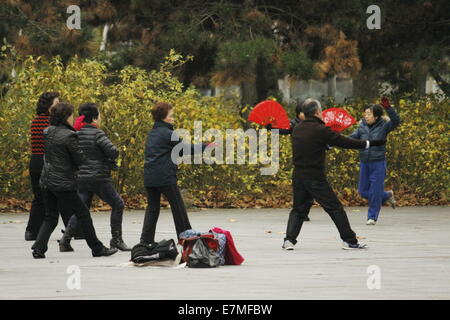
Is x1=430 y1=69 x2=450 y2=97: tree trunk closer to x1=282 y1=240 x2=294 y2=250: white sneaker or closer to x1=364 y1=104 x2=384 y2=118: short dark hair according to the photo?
x1=364 y1=104 x2=384 y2=118: short dark hair

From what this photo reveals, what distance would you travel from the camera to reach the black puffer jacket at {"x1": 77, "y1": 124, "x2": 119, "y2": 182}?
1222cm

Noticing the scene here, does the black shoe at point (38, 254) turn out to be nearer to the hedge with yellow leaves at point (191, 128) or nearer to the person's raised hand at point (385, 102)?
the person's raised hand at point (385, 102)

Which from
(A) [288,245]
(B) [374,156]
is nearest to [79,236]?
(A) [288,245]

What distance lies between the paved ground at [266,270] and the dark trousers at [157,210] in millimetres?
409

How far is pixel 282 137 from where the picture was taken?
66.0ft

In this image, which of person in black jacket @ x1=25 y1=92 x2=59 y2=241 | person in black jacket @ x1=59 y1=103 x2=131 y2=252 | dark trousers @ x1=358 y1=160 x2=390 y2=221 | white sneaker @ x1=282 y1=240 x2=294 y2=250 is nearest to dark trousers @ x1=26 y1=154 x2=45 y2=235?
person in black jacket @ x1=25 y1=92 x2=59 y2=241

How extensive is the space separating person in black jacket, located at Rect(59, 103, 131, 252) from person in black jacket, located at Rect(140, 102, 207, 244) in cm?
41

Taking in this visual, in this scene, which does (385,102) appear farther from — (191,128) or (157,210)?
(191,128)

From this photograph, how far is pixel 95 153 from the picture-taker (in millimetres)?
12352

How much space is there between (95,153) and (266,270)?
292 cm

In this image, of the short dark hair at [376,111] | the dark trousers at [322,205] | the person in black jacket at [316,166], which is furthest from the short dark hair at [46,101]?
the short dark hair at [376,111]

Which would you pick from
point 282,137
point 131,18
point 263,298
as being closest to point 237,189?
point 282,137
